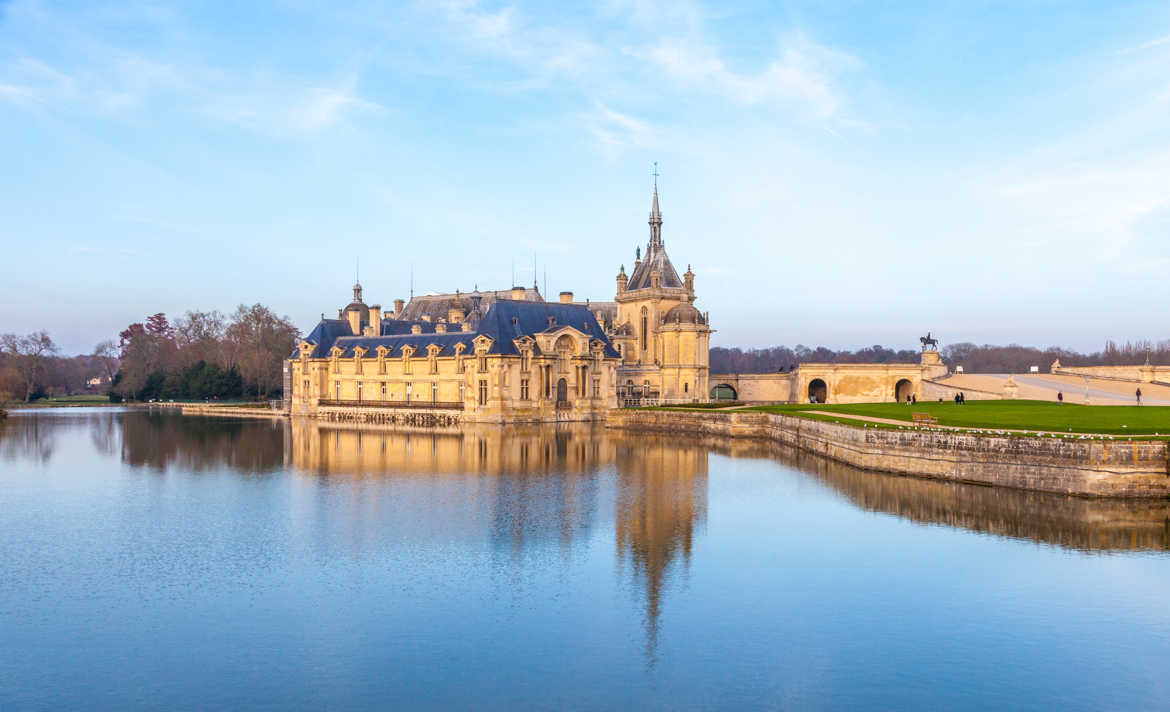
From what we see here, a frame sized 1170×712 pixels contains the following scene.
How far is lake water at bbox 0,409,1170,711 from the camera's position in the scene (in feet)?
38.2

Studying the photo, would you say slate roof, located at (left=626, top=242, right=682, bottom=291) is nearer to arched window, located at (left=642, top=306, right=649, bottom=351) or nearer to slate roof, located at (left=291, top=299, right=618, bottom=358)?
arched window, located at (left=642, top=306, right=649, bottom=351)

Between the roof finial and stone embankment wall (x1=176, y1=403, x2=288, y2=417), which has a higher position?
the roof finial

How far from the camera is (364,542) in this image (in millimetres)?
19188

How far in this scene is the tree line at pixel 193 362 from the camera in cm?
8394

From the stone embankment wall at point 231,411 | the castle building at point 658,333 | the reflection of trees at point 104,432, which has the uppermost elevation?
the castle building at point 658,333

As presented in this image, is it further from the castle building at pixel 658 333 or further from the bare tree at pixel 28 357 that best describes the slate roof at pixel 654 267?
the bare tree at pixel 28 357

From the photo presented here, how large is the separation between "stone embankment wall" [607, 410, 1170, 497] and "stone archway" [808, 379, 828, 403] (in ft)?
96.3

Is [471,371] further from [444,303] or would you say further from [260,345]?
[260,345]

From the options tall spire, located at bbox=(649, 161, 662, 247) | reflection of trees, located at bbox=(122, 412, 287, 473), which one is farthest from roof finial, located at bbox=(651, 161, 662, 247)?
reflection of trees, located at bbox=(122, 412, 287, 473)

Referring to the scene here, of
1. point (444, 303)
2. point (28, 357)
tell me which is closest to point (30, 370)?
point (28, 357)

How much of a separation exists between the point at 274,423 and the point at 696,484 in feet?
130

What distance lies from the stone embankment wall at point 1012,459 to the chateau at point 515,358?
21.7m

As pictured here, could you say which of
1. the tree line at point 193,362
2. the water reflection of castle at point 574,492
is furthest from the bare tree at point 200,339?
the water reflection of castle at point 574,492

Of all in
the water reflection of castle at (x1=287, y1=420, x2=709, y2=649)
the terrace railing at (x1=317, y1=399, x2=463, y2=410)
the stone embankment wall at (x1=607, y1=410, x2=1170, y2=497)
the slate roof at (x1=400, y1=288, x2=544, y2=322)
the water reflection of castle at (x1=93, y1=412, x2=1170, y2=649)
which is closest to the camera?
the water reflection of castle at (x1=287, y1=420, x2=709, y2=649)
